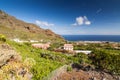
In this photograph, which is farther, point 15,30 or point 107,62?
point 15,30

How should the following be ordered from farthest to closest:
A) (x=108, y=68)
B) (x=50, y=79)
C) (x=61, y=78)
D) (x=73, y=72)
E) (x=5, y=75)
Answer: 1. (x=108, y=68)
2. (x=73, y=72)
3. (x=61, y=78)
4. (x=50, y=79)
5. (x=5, y=75)

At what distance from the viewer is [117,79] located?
43.7ft

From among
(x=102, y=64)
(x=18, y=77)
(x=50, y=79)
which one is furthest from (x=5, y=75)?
(x=102, y=64)

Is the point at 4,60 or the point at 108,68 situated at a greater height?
the point at 4,60

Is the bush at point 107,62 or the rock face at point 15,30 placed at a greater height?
the rock face at point 15,30

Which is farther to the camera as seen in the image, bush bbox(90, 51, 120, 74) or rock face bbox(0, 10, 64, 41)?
rock face bbox(0, 10, 64, 41)

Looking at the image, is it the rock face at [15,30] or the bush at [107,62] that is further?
the rock face at [15,30]

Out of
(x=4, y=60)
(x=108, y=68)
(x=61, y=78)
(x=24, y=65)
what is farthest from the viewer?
(x=108, y=68)

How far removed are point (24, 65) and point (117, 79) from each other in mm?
9326

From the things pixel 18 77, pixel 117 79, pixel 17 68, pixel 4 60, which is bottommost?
pixel 117 79

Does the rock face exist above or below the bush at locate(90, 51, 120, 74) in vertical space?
above

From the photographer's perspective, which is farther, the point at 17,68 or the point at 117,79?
the point at 117,79

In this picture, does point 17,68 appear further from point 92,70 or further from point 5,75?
point 92,70

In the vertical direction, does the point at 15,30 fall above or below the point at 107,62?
above
